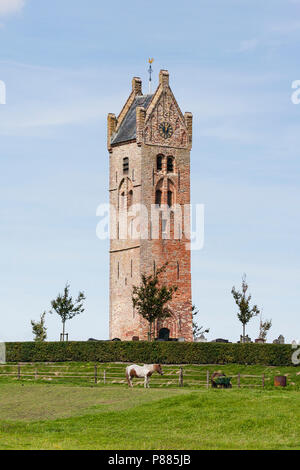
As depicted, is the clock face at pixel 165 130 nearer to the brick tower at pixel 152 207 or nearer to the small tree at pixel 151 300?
the brick tower at pixel 152 207

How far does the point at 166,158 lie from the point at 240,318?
1654 cm

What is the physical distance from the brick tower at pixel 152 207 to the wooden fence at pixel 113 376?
57.7 ft

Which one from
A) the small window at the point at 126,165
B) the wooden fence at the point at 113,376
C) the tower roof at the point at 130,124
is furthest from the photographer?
the tower roof at the point at 130,124

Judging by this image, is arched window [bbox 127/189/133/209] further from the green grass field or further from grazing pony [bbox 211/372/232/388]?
the green grass field

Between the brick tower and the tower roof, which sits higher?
the tower roof

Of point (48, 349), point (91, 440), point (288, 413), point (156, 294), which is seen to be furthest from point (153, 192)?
point (91, 440)

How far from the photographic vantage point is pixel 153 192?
284 ft

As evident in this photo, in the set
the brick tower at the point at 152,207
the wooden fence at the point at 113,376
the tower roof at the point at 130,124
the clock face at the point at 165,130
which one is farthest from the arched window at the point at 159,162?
the wooden fence at the point at 113,376

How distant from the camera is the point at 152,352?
2694 inches

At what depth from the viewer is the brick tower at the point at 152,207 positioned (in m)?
86.1

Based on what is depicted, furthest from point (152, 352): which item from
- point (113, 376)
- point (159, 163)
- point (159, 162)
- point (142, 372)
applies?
point (159, 162)

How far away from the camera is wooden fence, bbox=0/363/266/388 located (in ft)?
182

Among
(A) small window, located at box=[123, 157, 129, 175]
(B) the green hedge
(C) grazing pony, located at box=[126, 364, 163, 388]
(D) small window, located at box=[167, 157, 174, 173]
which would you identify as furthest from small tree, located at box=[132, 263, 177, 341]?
(C) grazing pony, located at box=[126, 364, 163, 388]

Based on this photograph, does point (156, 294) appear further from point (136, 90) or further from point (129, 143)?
point (136, 90)
